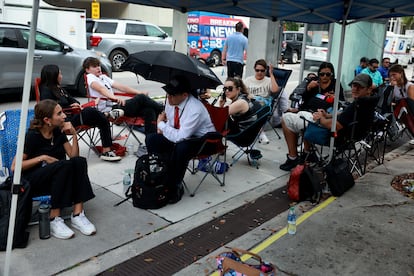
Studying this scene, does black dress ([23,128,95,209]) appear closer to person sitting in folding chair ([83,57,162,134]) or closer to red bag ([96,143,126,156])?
red bag ([96,143,126,156])

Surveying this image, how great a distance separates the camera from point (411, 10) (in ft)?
15.9

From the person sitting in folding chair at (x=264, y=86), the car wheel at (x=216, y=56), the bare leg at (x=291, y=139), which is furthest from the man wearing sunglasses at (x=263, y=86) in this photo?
the car wheel at (x=216, y=56)

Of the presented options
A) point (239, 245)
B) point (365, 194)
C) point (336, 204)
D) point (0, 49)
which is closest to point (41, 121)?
point (239, 245)

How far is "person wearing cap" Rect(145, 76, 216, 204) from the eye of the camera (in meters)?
4.17

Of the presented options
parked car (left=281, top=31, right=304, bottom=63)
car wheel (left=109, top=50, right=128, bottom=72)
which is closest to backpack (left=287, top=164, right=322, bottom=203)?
car wheel (left=109, top=50, right=128, bottom=72)

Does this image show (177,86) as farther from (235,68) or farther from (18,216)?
(235,68)

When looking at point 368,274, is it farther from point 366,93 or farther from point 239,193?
point 366,93

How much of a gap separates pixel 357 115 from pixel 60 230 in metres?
3.54

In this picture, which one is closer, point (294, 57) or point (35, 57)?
point (35, 57)

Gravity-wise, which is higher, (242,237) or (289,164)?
(289,164)

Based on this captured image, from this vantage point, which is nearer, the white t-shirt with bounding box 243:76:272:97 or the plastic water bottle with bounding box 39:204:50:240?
the plastic water bottle with bounding box 39:204:50:240

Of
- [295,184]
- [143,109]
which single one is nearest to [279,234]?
[295,184]

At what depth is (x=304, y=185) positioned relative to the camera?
454cm

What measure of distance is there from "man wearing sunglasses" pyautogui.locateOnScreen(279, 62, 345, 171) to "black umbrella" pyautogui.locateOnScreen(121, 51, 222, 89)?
51.6 inches
